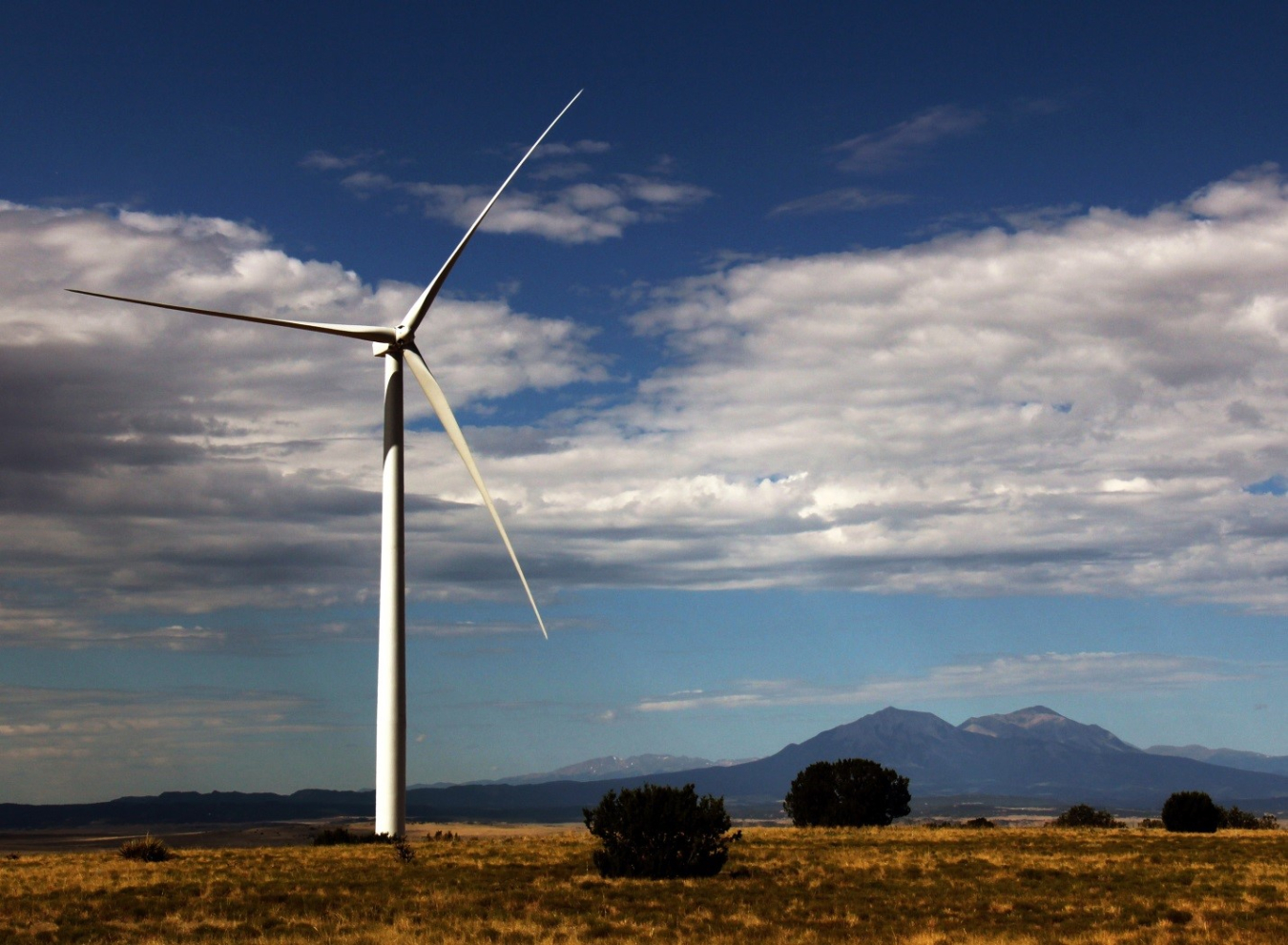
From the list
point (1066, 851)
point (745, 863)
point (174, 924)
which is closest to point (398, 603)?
point (745, 863)

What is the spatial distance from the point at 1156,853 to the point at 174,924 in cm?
4261

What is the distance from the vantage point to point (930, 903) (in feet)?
142

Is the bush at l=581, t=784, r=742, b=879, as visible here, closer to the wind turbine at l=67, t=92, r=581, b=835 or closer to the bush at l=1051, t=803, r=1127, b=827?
the wind turbine at l=67, t=92, r=581, b=835

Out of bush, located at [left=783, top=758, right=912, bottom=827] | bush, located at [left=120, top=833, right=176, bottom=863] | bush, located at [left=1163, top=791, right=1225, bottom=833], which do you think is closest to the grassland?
bush, located at [left=120, top=833, right=176, bottom=863]

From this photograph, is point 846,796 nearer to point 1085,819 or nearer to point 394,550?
point 1085,819

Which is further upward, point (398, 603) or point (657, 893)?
point (398, 603)

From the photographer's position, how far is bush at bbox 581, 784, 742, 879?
50594 mm

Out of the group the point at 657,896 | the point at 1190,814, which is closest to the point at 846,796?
the point at 1190,814

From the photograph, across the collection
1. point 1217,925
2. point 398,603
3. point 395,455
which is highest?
point 395,455

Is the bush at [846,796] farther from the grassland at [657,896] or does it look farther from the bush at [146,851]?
the bush at [146,851]

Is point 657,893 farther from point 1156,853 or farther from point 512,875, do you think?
point 1156,853

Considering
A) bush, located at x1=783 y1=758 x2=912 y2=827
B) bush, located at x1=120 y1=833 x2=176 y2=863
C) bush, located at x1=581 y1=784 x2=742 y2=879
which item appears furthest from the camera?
bush, located at x1=783 y1=758 x2=912 y2=827

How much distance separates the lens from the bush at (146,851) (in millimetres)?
55481

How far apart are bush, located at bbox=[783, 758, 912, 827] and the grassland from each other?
71.5 ft
